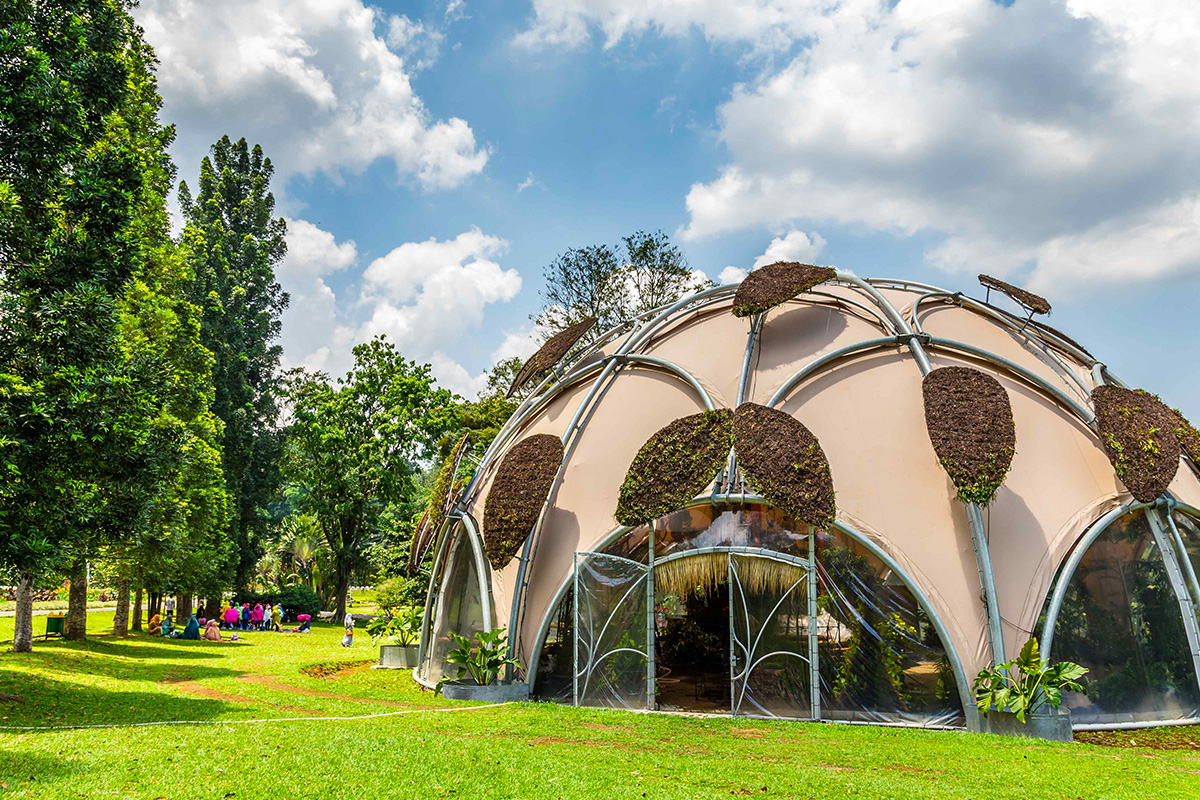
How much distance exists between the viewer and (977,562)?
12.1 meters

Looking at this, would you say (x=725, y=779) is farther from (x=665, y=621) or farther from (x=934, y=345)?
(x=934, y=345)

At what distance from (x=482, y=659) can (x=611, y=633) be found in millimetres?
2497

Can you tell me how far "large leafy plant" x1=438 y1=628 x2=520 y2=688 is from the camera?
13766 mm

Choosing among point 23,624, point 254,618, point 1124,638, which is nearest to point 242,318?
point 254,618

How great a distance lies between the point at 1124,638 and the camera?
11883mm

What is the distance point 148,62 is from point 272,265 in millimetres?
22580

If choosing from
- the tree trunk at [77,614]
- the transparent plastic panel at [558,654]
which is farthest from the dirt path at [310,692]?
the tree trunk at [77,614]

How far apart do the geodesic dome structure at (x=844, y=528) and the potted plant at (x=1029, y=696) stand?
326mm

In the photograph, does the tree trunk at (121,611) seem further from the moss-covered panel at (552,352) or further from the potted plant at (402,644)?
the moss-covered panel at (552,352)

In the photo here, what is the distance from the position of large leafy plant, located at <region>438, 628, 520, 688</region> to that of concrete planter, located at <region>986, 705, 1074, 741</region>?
26.8 ft

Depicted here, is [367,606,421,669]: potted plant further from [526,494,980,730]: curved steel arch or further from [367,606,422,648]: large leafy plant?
[526,494,980,730]: curved steel arch

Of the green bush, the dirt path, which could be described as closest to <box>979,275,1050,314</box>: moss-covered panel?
the dirt path

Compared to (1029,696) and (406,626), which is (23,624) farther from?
(1029,696)

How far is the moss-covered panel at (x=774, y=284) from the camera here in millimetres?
15492
